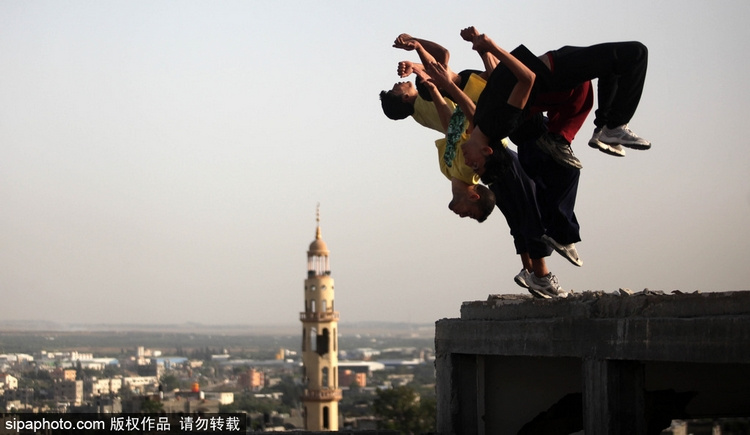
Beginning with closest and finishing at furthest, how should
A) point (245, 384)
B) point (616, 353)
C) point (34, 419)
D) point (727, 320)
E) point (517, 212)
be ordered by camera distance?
point (727, 320), point (616, 353), point (517, 212), point (34, 419), point (245, 384)

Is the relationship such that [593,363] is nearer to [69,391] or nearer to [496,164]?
[496,164]

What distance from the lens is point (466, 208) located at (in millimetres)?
8328

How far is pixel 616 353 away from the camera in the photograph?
705 centimetres

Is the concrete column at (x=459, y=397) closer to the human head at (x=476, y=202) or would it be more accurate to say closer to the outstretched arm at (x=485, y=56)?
the human head at (x=476, y=202)

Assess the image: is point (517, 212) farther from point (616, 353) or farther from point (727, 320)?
point (727, 320)

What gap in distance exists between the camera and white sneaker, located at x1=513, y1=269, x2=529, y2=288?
27.7 feet

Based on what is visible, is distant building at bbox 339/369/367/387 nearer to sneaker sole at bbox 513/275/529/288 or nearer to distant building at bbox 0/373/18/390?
distant building at bbox 0/373/18/390

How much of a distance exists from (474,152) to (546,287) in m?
0.98

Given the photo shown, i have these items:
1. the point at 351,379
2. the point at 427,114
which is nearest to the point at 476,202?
the point at 427,114

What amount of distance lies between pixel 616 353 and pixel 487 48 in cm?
191

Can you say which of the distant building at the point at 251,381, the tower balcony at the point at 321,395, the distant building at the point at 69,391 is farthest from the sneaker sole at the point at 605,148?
the distant building at the point at 251,381

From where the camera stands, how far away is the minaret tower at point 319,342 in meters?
71.2

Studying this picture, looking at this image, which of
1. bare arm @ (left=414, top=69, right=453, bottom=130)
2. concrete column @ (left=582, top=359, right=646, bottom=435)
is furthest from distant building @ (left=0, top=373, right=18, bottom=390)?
concrete column @ (left=582, top=359, right=646, bottom=435)

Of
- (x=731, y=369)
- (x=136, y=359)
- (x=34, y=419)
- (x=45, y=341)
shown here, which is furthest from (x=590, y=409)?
(x=136, y=359)
